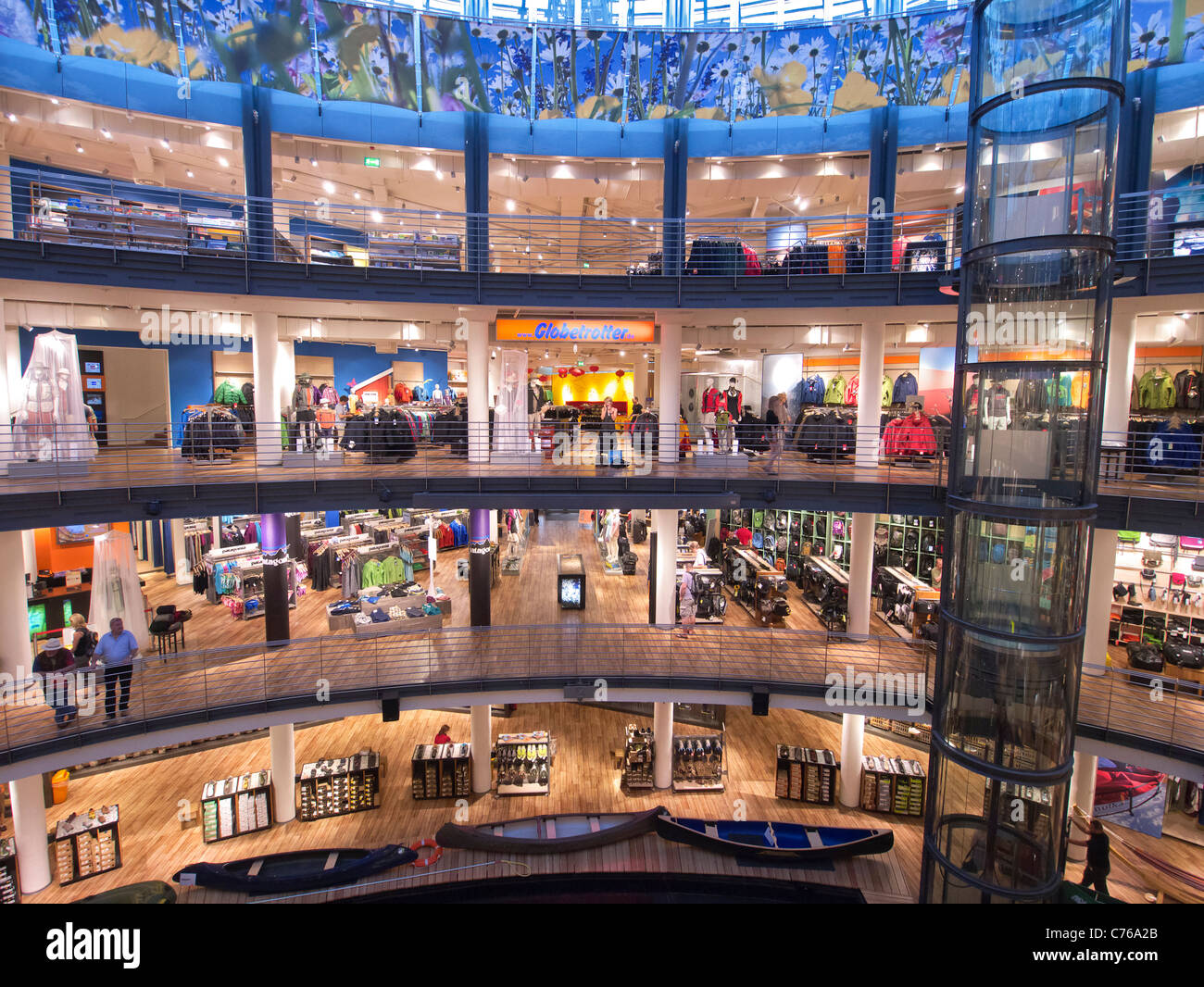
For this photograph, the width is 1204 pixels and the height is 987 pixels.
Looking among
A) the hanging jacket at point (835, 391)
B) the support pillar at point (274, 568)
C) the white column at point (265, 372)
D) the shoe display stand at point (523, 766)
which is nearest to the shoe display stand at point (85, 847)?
the support pillar at point (274, 568)

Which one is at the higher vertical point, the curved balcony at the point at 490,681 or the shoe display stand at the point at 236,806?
the curved balcony at the point at 490,681

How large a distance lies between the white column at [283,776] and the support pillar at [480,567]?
3.01m

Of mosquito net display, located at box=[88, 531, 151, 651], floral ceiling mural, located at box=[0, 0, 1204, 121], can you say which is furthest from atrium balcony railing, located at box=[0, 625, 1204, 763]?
floral ceiling mural, located at box=[0, 0, 1204, 121]

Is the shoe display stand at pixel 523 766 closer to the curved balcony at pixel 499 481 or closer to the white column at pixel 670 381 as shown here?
the white column at pixel 670 381

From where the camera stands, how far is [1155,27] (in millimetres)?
8672

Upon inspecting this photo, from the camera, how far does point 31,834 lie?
776 centimetres

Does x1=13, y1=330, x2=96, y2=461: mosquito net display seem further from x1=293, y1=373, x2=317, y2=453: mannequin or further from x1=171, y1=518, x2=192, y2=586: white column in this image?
x1=171, y1=518, x2=192, y2=586: white column

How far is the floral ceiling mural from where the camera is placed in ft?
31.2

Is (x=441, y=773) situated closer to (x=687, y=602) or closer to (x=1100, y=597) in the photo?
(x=687, y=602)

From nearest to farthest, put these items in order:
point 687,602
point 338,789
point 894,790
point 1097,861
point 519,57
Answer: point 1097,861 < point 338,789 < point 894,790 < point 519,57 < point 687,602

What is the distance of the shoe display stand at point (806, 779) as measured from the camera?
9.91 m

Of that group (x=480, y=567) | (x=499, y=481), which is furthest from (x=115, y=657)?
(x=499, y=481)

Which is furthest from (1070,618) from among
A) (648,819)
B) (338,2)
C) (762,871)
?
(338,2)

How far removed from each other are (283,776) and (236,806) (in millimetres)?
652
